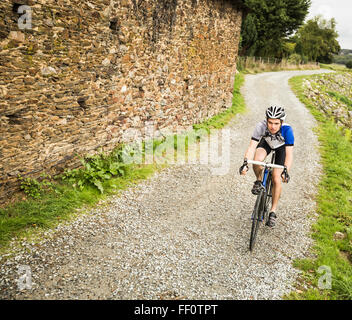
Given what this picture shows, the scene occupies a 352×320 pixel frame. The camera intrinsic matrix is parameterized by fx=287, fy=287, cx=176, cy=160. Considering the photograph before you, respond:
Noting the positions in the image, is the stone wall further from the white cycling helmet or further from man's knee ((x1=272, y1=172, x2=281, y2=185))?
man's knee ((x1=272, y1=172, x2=281, y2=185))

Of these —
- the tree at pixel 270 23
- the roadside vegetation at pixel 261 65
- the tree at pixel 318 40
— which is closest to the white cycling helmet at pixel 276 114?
the roadside vegetation at pixel 261 65

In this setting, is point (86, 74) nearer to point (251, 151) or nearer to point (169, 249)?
point (251, 151)

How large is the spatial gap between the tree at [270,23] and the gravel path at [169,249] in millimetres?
30204

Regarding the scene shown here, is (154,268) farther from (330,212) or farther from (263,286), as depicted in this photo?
(330,212)

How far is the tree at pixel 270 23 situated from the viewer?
3344cm

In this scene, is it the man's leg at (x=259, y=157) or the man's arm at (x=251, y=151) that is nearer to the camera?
the man's arm at (x=251, y=151)

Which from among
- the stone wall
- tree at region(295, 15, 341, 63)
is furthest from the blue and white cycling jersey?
tree at region(295, 15, 341, 63)

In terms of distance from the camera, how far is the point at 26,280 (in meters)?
3.56

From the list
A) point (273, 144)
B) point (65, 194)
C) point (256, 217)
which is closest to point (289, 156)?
point (273, 144)

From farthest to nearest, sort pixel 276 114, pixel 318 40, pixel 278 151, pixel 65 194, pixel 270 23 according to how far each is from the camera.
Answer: pixel 318 40 < pixel 270 23 < pixel 65 194 < pixel 278 151 < pixel 276 114

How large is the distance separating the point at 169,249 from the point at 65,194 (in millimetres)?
2258

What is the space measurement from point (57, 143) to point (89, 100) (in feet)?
3.83

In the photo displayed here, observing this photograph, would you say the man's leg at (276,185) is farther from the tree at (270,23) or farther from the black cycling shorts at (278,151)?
the tree at (270,23)

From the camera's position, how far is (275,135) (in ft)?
15.9
